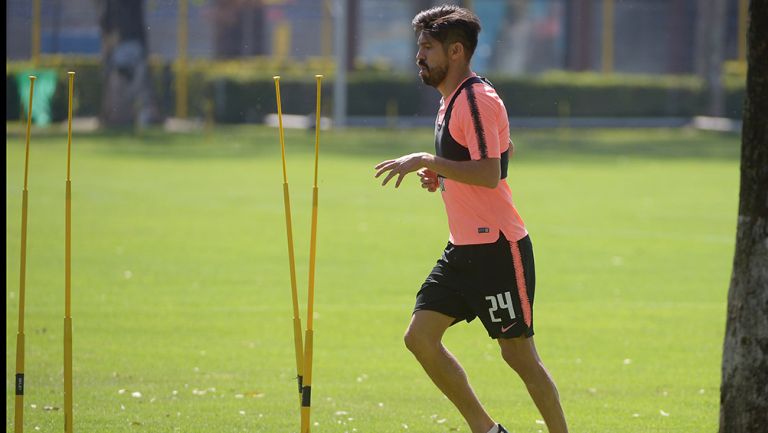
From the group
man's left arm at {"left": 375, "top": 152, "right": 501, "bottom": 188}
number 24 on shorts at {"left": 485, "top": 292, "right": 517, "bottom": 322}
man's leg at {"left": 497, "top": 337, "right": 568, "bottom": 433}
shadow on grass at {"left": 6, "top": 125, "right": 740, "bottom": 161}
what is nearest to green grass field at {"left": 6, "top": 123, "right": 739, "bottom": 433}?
man's leg at {"left": 497, "top": 337, "right": 568, "bottom": 433}

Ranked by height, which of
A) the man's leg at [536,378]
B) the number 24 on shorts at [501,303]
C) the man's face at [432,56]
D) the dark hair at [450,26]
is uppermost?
the dark hair at [450,26]

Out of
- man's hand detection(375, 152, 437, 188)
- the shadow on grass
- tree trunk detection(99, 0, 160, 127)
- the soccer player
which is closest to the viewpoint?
man's hand detection(375, 152, 437, 188)

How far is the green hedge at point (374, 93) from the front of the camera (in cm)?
4431

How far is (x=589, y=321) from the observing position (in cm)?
1116

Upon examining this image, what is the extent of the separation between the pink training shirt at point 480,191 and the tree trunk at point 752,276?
1.12 metres

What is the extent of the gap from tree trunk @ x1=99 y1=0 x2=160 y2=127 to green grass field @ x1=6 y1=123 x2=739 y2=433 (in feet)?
43.3

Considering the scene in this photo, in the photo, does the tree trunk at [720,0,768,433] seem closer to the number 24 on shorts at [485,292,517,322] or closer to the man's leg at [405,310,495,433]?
the number 24 on shorts at [485,292,517,322]

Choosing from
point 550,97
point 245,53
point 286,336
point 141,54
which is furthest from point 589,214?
point 245,53

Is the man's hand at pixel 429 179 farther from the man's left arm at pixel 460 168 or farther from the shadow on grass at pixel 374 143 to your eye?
the shadow on grass at pixel 374 143

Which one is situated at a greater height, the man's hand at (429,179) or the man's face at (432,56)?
the man's face at (432,56)

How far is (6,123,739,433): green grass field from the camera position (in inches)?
313

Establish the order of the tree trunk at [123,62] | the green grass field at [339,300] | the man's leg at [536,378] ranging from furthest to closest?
the tree trunk at [123,62]
the green grass field at [339,300]
the man's leg at [536,378]

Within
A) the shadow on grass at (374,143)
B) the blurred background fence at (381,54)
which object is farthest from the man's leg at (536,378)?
the blurred background fence at (381,54)

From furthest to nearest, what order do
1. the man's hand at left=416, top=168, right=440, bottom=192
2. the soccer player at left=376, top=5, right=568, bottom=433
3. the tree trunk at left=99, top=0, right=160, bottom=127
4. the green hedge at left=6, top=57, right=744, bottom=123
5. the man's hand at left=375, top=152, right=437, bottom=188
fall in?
the green hedge at left=6, top=57, right=744, bottom=123
the tree trunk at left=99, top=0, right=160, bottom=127
the man's hand at left=416, top=168, right=440, bottom=192
the soccer player at left=376, top=5, right=568, bottom=433
the man's hand at left=375, top=152, right=437, bottom=188
